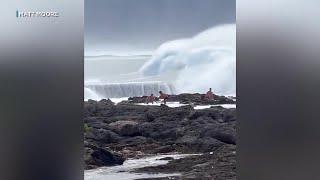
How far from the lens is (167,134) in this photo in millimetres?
4453

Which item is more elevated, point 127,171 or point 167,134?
point 167,134

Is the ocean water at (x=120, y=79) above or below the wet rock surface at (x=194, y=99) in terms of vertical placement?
above

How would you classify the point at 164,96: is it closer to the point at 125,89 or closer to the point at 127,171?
the point at 125,89

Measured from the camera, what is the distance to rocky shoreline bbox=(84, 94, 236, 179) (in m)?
4.41

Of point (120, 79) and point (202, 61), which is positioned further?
point (120, 79)

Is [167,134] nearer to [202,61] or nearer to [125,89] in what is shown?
[125,89]

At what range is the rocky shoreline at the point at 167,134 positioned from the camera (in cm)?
441

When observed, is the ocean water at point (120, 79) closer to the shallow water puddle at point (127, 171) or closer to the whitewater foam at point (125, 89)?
the whitewater foam at point (125, 89)

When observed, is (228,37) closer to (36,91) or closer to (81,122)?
(81,122)

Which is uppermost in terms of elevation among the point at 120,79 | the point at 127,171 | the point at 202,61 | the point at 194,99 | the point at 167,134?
the point at 202,61

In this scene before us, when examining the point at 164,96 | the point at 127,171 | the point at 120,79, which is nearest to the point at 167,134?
the point at 164,96

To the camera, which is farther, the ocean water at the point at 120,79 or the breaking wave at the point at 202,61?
the ocean water at the point at 120,79

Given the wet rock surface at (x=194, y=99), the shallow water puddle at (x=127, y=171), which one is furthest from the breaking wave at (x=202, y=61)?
the shallow water puddle at (x=127, y=171)

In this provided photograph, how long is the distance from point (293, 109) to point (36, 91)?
91.1 inches
